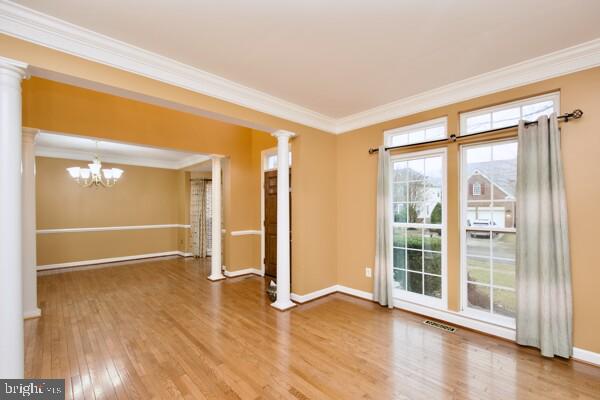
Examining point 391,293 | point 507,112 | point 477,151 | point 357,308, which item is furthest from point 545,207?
point 357,308

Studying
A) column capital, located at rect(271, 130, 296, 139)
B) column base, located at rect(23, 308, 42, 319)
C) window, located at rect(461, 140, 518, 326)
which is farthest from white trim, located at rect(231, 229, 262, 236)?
window, located at rect(461, 140, 518, 326)

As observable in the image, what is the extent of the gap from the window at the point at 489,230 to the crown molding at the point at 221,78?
2.22 ft

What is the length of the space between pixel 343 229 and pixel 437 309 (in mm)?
1724

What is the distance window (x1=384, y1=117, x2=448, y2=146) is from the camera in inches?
133

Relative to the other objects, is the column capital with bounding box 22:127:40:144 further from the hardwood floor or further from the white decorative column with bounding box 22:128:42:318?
the hardwood floor

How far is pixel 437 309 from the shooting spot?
3.31 m

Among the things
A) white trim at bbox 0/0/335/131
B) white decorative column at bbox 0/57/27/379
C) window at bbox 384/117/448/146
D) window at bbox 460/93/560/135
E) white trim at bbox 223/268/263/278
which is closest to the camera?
white decorative column at bbox 0/57/27/379

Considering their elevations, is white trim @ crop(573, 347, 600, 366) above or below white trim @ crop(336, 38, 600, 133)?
below

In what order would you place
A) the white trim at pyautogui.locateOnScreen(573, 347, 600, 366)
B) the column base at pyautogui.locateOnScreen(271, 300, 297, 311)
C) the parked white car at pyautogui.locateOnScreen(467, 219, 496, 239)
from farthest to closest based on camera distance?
the column base at pyautogui.locateOnScreen(271, 300, 297, 311)
the parked white car at pyautogui.locateOnScreen(467, 219, 496, 239)
the white trim at pyautogui.locateOnScreen(573, 347, 600, 366)

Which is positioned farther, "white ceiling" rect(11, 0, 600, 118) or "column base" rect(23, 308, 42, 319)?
"column base" rect(23, 308, 42, 319)

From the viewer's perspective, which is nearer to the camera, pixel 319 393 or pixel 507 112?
pixel 319 393

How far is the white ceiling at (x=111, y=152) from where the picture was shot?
536 centimetres

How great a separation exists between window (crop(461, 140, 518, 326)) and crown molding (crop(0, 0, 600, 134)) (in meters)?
0.68

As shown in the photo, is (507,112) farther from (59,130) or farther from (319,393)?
(59,130)
